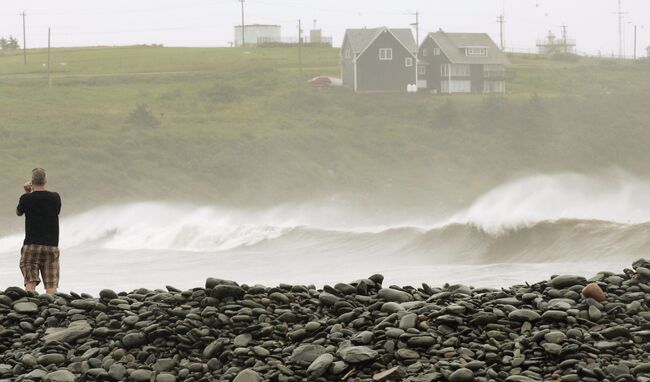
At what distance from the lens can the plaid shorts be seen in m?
10.8

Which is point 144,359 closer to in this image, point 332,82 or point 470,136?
point 470,136

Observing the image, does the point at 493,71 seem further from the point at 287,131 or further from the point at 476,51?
the point at 287,131

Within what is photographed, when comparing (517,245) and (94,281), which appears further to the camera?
(517,245)

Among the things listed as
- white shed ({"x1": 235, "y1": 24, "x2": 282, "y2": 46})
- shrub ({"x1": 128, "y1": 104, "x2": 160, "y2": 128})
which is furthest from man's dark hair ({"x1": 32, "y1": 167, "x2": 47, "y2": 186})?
white shed ({"x1": 235, "y1": 24, "x2": 282, "y2": 46})

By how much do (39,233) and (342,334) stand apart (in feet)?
13.6

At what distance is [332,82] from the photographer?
9075cm

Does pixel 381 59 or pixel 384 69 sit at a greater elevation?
pixel 381 59

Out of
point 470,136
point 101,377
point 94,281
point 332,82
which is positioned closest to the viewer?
point 101,377

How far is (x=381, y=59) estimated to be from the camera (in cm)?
8438

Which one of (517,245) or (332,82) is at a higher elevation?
(332,82)

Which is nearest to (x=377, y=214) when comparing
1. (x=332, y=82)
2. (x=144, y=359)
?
(x=332, y=82)

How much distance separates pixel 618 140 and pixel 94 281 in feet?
229

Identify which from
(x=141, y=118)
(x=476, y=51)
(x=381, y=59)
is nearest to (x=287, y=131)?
(x=381, y=59)

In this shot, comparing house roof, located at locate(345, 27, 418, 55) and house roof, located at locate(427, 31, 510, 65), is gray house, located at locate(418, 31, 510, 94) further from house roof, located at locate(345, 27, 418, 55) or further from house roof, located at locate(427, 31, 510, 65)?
house roof, located at locate(345, 27, 418, 55)
